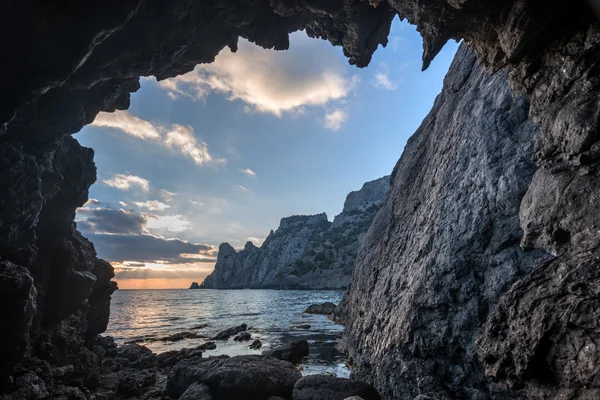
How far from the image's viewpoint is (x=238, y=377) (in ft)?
47.8

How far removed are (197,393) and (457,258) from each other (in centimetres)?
1279

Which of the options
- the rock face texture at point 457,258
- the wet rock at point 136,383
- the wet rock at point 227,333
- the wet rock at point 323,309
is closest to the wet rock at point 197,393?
the wet rock at point 136,383

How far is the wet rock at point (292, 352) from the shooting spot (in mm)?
21703

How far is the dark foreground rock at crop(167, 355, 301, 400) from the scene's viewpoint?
14266 mm

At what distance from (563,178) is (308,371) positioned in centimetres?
1726

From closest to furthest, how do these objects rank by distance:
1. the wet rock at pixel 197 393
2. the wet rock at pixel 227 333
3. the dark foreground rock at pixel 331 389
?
the dark foreground rock at pixel 331 389 < the wet rock at pixel 197 393 < the wet rock at pixel 227 333

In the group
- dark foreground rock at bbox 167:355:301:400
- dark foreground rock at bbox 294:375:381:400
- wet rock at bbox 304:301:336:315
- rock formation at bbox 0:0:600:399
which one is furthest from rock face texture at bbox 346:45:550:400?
wet rock at bbox 304:301:336:315

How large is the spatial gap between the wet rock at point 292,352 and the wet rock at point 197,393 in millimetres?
8197

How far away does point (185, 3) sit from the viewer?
16234 mm

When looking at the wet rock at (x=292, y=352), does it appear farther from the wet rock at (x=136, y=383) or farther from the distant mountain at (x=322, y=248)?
the distant mountain at (x=322, y=248)

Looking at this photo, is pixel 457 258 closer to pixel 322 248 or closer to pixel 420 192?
pixel 420 192

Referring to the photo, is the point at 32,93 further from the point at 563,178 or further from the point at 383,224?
the point at 383,224

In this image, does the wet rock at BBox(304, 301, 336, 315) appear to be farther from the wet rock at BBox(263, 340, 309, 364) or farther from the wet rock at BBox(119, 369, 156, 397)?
the wet rock at BBox(119, 369, 156, 397)

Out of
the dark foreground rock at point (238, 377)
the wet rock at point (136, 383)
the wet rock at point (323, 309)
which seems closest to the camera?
the dark foreground rock at point (238, 377)
